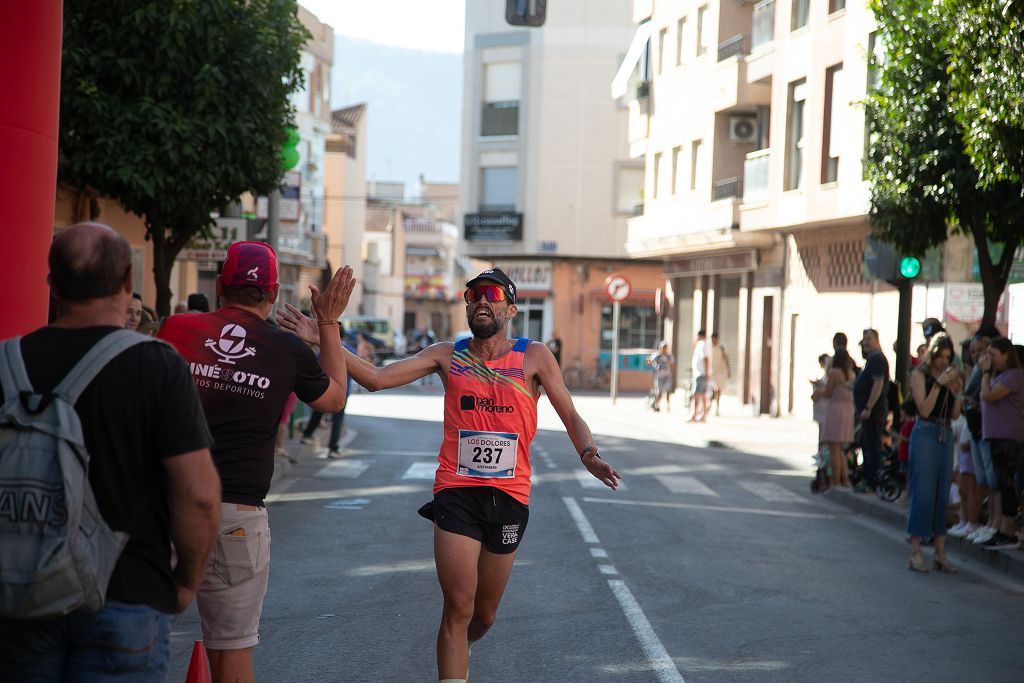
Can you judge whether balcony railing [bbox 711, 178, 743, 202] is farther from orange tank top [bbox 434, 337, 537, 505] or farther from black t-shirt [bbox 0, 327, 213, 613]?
black t-shirt [bbox 0, 327, 213, 613]

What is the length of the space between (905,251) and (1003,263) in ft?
Result: 3.75

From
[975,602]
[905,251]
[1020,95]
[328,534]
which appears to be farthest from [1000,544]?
[328,534]

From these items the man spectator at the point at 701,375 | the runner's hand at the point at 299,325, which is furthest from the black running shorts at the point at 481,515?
the man spectator at the point at 701,375

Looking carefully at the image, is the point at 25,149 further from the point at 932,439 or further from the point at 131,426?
the point at 932,439

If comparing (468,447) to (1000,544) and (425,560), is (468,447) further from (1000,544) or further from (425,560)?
(1000,544)

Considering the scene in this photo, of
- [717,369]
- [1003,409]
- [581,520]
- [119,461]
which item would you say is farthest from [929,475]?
[717,369]

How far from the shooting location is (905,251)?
16547 millimetres

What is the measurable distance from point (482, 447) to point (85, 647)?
2899mm

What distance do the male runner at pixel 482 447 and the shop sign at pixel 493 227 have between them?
47.3m

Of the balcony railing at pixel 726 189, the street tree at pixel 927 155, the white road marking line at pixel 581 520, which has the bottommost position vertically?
the white road marking line at pixel 581 520

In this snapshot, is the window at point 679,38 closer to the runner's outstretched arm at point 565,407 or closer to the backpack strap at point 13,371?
the runner's outstretched arm at point 565,407

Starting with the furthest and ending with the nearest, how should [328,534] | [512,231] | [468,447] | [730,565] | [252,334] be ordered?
[512,231] < [328,534] < [730,565] < [468,447] < [252,334]

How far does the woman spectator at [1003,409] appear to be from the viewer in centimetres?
1205

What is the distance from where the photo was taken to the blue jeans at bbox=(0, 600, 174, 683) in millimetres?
3240
